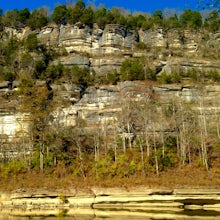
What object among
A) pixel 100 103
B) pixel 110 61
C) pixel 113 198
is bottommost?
pixel 113 198

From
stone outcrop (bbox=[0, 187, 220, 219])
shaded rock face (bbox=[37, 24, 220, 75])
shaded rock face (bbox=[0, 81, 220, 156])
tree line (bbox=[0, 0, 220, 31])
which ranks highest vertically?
tree line (bbox=[0, 0, 220, 31])

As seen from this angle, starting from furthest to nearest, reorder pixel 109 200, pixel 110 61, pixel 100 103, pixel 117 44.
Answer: pixel 117 44, pixel 110 61, pixel 100 103, pixel 109 200

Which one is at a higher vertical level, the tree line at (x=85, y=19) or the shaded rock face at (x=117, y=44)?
the tree line at (x=85, y=19)

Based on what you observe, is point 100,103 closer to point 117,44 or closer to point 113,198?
point 117,44

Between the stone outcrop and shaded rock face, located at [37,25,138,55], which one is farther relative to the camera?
shaded rock face, located at [37,25,138,55]

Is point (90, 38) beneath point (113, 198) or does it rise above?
above

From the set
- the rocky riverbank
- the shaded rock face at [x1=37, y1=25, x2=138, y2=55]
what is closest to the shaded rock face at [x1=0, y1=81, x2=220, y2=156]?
the rocky riverbank

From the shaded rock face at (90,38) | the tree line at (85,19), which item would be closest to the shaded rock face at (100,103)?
the shaded rock face at (90,38)

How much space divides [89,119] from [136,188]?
706 inches

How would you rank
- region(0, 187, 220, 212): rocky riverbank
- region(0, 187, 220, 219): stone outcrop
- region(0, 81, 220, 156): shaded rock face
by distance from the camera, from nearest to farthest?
region(0, 187, 220, 219): stone outcrop
region(0, 187, 220, 212): rocky riverbank
region(0, 81, 220, 156): shaded rock face

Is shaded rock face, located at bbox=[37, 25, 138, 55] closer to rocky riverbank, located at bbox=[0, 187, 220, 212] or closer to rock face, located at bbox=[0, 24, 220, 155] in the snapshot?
rock face, located at bbox=[0, 24, 220, 155]

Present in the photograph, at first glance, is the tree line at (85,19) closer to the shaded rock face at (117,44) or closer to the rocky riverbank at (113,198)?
the shaded rock face at (117,44)

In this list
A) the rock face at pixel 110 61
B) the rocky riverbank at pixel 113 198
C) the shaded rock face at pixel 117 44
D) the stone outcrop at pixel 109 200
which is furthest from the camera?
the shaded rock face at pixel 117 44

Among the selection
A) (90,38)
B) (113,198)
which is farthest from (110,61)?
(113,198)
